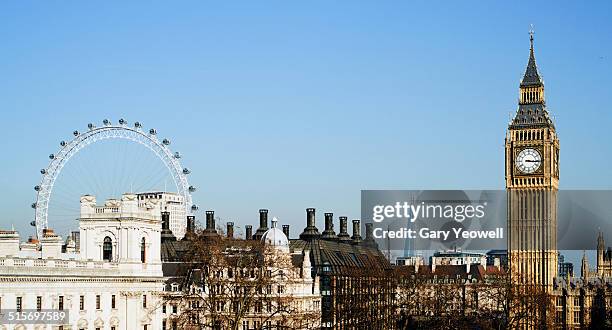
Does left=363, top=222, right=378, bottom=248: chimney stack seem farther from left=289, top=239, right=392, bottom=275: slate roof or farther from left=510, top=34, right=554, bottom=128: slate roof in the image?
left=510, top=34, right=554, bottom=128: slate roof

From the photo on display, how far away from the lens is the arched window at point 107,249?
91.0 m

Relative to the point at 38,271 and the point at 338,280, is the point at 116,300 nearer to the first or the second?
the point at 38,271

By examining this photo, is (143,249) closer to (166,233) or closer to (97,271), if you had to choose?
(97,271)

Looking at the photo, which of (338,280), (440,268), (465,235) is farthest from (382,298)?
(440,268)

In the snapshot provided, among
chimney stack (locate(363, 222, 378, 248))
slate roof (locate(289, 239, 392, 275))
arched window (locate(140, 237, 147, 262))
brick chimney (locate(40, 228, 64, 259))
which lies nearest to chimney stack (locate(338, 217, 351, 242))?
slate roof (locate(289, 239, 392, 275))

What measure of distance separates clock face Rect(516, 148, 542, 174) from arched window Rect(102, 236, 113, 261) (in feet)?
311

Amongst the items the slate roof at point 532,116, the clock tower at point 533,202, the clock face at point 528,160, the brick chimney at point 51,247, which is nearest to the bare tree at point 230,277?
the brick chimney at point 51,247

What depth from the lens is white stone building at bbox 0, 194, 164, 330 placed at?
7650cm

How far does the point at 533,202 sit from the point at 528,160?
6.40 m

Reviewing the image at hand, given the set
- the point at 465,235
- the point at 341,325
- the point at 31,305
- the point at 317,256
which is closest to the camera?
the point at 31,305

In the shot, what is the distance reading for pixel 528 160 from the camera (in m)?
175

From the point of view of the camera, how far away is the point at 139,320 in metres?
89.9

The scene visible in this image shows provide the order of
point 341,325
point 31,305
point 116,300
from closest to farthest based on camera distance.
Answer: point 31,305 → point 116,300 → point 341,325

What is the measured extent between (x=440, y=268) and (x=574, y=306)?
28736 mm
